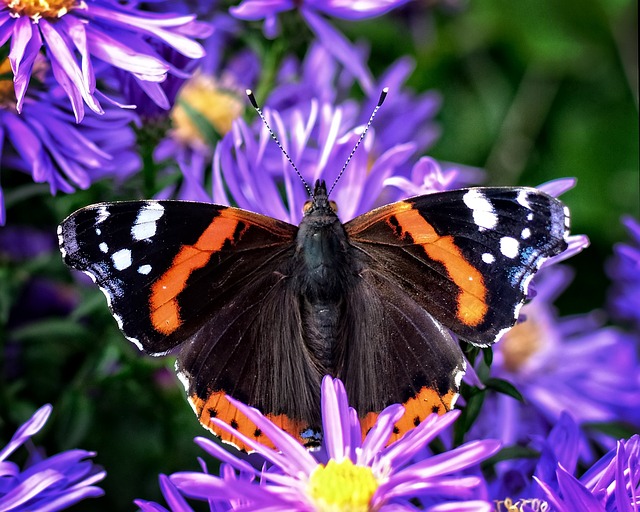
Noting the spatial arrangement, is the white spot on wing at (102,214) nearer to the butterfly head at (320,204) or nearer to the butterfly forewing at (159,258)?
the butterfly forewing at (159,258)

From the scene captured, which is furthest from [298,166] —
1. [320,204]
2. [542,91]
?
[542,91]

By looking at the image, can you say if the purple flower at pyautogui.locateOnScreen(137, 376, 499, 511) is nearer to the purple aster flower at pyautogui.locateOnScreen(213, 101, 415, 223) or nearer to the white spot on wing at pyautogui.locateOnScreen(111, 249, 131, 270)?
the white spot on wing at pyautogui.locateOnScreen(111, 249, 131, 270)

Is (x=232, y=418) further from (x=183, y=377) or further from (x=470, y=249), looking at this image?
(x=470, y=249)

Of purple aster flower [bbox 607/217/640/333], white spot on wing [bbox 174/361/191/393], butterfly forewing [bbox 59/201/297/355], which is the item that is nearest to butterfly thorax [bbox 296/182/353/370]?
butterfly forewing [bbox 59/201/297/355]

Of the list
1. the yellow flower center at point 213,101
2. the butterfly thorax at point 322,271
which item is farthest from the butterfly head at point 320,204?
the yellow flower center at point 213,101

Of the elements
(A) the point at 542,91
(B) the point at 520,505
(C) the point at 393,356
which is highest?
(A) the point at 542,91

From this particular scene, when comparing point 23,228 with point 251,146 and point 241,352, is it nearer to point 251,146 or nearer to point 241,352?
point 251,146

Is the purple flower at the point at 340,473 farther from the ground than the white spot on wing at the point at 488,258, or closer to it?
closer to it
